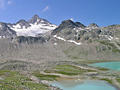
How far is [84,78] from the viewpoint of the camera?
113938 mm

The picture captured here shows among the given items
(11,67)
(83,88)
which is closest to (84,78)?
(83,88)

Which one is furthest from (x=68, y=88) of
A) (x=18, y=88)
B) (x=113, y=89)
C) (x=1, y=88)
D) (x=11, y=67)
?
(x=11, y=67)

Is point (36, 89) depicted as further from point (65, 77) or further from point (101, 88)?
point (65, 77)

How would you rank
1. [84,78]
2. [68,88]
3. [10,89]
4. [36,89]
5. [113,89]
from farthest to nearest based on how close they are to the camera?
[84,78] → [68,88] → [113,89] → [36,89] → [10,89]

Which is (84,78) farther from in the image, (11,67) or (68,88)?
(11,67)

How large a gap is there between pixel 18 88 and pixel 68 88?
2877 centimetres

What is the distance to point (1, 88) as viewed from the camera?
6738 centimetres

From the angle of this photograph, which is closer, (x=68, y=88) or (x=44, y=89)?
(x=44, y=89)

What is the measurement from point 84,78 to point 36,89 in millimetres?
48950

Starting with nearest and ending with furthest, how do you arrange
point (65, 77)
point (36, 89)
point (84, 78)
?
point (36, 89) → point (84, 78) → point (65, 77)

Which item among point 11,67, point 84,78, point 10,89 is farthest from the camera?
point 11,67

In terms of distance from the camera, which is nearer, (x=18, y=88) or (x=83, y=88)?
(x=18, y=88)

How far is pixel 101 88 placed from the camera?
8781cm

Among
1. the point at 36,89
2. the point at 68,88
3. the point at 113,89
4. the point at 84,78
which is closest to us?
the point at 36,89
